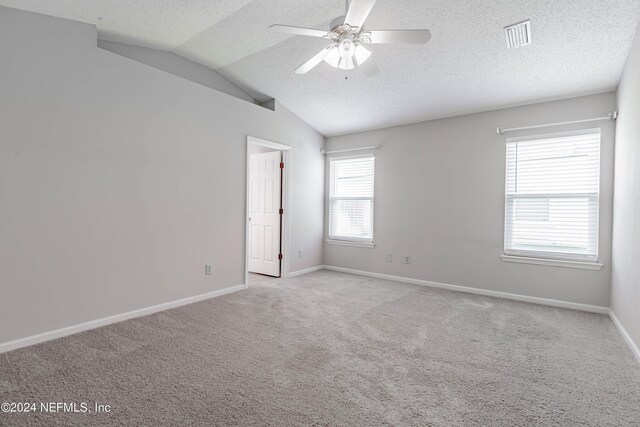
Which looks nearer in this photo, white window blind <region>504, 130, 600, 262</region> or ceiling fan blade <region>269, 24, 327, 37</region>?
ceiling fan blade <region>269, 24, 327, 37</region>

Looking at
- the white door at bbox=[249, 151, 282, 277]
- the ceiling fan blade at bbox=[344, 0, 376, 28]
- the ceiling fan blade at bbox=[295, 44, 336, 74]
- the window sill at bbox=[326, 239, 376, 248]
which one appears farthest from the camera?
the window sill at bbox=[326, 239, 376, 248]

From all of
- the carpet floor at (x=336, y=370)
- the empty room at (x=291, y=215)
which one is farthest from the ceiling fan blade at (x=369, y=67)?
the carpet floor at (x=336, y=370)

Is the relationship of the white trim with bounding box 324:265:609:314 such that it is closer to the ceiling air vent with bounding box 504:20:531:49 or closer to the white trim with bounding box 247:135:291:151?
the white trim with bounding box 247:135:291:151

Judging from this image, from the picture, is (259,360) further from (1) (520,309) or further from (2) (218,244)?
(1) (520,309)

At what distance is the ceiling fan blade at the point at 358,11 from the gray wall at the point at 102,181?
7.75 feet

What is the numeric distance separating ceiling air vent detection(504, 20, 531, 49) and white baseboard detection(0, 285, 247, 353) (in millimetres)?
4164

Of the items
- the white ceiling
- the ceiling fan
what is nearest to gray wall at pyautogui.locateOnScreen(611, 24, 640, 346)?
the white ceiling

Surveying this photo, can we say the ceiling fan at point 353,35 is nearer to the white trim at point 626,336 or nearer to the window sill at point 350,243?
the white trim at point 626,336

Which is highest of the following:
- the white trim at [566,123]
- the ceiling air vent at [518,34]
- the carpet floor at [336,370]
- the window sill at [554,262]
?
the ceiling air vent at [518,34]

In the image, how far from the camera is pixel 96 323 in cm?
300

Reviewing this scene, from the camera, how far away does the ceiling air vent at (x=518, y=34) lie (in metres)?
2.76

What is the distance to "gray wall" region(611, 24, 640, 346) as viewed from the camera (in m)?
2.59

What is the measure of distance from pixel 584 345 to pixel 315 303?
258 centimetres

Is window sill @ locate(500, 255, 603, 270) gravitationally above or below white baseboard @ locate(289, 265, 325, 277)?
above
